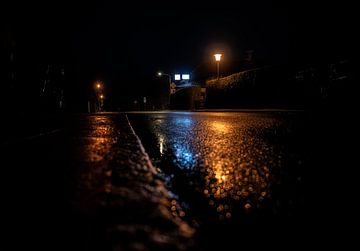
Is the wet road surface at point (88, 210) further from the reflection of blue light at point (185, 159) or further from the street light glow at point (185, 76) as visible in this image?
the street light glow at point (185, 76)

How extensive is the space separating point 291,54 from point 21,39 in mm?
14371

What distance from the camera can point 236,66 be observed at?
160ft

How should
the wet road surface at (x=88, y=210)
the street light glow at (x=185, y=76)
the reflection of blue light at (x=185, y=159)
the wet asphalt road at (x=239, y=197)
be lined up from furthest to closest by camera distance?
the street light glow at (x=185, y=76) → the reflection of blue light at (x=185, y=159) → the wet asphalt road at (x=239, y=197) → the wet road surface at (x=88, y=210)

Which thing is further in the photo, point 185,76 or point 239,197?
point 185,76

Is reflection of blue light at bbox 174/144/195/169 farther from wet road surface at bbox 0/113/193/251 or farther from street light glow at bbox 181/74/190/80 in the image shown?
street light glow at bbox 181/74/190/80

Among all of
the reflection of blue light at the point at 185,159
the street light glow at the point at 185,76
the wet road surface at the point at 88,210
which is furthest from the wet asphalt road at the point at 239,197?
the street light glow at the point at 185,76

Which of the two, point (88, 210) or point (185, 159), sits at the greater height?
point (88, 210)

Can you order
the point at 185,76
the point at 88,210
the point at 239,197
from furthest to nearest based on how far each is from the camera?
the point at 185,76 → the point at 239,197 → the point at 88,210

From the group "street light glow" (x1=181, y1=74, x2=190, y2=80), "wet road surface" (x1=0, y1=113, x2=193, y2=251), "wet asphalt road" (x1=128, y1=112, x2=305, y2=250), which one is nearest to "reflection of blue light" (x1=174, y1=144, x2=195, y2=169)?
"wet asphalt road" (x1=128, y1=112, x2=305, y2=250)

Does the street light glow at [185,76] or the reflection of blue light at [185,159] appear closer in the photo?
the reflection of blue light at [185,159]

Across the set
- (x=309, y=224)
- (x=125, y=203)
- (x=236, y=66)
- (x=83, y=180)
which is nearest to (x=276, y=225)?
(x=309, y=224)

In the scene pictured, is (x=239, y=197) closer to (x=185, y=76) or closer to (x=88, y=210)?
(x=88, y=210)

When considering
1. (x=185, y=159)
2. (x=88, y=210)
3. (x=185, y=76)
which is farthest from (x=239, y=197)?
(x=185, y=76)

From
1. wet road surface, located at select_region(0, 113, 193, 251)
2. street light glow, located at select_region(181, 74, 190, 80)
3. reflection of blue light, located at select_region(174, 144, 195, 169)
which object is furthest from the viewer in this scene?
street light glow, located at select_region(181, 74, 190, 80)
